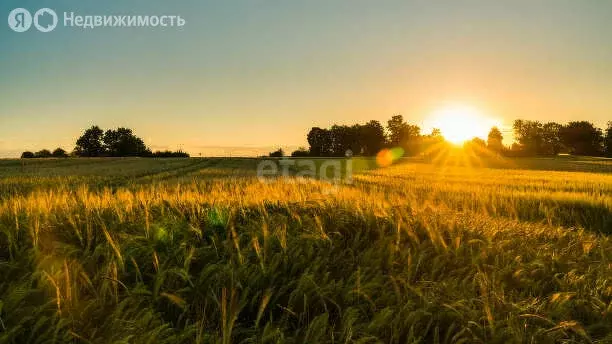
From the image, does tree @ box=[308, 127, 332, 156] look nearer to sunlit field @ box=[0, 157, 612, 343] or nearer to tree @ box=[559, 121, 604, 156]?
tree @ box=[559, 121, 604, 156]

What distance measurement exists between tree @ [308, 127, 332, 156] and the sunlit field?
143383 millimetres

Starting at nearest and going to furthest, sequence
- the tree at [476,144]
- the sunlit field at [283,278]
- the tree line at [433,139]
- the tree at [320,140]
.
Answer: the sunlit field at [283,278], the tree at [476,144], the tree line at [433,139], the tree at [320,140]

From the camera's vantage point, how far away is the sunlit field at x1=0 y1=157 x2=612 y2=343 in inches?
143

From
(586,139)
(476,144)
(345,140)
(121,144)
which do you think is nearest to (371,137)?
(345,140)

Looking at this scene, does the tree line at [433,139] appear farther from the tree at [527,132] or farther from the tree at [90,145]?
A: the tree at [90,145]

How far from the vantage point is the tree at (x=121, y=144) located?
13662cm

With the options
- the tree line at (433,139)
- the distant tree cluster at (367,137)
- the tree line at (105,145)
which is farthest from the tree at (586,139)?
the tree line at (105,145)

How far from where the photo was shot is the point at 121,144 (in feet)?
448

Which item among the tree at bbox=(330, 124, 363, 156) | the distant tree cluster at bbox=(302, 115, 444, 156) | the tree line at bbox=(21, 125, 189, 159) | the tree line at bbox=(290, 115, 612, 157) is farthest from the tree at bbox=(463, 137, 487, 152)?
the tree line at bbox=(21, 125, 189, 159)

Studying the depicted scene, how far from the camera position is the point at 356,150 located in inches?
5659

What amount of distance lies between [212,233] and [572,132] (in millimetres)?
139898

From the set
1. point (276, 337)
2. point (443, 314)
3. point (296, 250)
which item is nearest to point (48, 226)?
point (296, 250)

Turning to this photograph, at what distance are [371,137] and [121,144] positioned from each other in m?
81.0

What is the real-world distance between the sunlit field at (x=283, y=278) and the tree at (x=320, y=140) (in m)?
143
